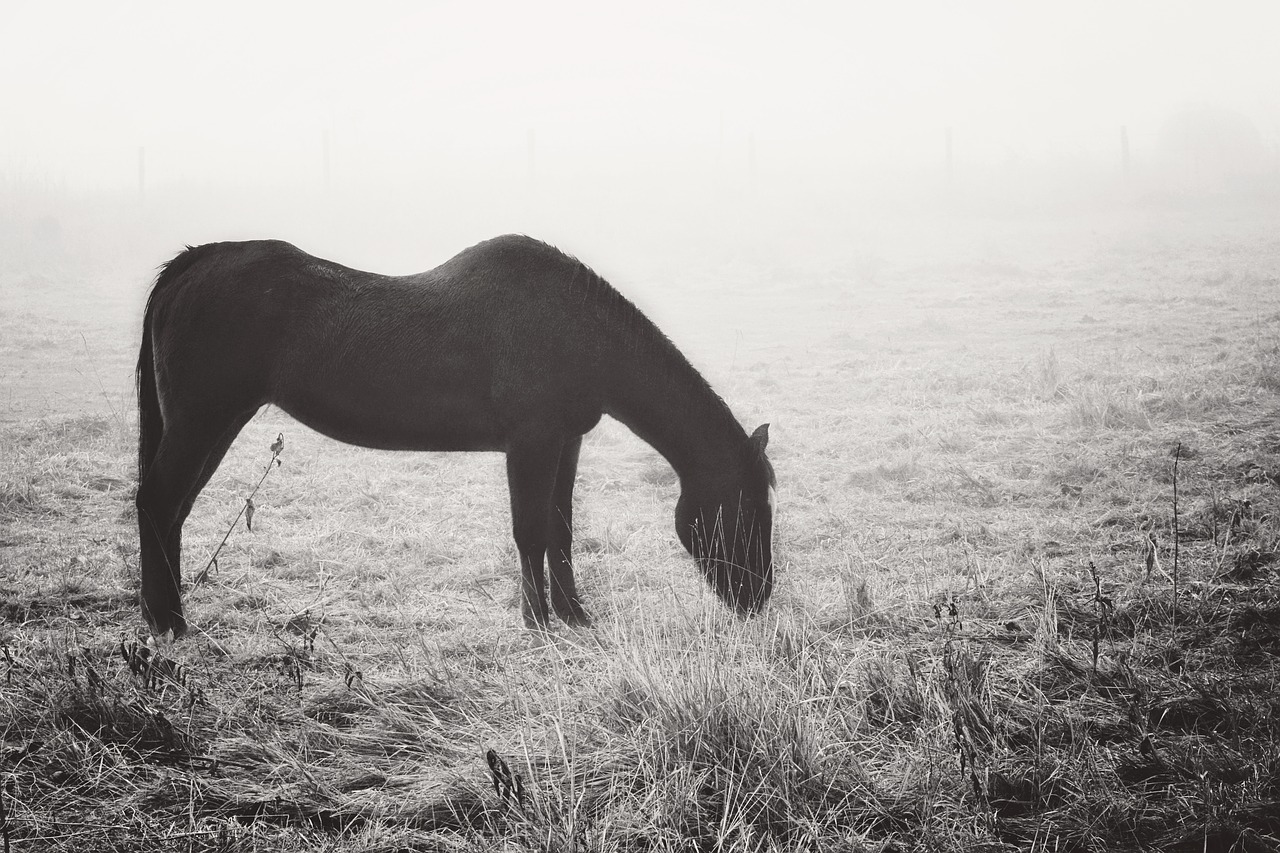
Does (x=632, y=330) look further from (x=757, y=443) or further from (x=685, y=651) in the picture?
(x=685, y=651)

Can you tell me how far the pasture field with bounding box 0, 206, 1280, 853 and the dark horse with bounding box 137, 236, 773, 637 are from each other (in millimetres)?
494

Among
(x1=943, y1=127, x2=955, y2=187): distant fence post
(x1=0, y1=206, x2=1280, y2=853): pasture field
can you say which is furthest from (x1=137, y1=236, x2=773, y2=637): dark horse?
(x1=943, y1=127, x2=955, y2=187): distant fence post

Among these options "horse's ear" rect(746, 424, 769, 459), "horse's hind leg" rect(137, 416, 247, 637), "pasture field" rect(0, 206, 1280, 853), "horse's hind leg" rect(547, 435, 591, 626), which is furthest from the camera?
"horse's hind leg" rect(547, 435, 591, 626)

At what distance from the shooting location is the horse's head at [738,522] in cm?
407

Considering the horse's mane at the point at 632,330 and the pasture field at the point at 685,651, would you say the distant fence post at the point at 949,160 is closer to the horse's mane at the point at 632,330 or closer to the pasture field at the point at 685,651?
the pasture field at the point at 685,651

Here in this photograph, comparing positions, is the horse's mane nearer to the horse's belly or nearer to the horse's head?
the horse's head

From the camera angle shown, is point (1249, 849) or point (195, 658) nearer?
point (1249, 849)

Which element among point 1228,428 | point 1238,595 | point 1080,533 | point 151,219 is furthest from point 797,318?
point 151,219

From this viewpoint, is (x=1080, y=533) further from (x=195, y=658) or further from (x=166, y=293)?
(x=166, y=293)

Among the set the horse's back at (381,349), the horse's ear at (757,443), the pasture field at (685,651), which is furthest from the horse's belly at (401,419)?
the horse's ear at (757,443)

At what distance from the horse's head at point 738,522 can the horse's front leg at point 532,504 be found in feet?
2.41

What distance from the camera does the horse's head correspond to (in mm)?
4066

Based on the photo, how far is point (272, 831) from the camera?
7.68ft

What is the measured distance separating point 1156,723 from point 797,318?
16.5 metres
